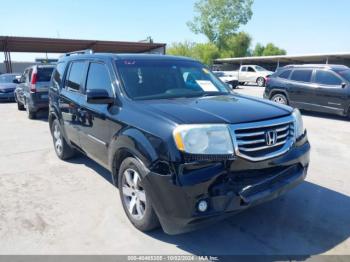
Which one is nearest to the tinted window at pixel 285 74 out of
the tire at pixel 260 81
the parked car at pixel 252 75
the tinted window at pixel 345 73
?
the tinted window at pixel 345 73

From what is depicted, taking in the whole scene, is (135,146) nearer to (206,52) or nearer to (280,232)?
(280,232)

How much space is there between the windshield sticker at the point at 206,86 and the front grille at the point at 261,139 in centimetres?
132

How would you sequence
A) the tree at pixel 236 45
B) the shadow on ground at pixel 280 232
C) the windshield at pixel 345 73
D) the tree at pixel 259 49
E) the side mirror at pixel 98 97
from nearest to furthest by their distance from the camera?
1. the shadow on ground at pixel 280 232
2. the side mirror at pixel 98 97
3. the windshield at pixel 345 73
4. the tree at pixel 236 45
5. the tree at pixel 259 49

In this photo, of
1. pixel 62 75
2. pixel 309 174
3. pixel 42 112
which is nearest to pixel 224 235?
pixel 309 174

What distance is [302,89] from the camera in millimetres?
11141

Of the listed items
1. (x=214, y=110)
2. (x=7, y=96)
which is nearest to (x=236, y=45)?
(x=7, y=96)

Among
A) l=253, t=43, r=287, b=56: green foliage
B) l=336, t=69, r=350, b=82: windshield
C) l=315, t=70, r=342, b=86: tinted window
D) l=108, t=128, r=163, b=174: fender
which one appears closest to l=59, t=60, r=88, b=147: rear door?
l=108, t=128, r=163, b=174: fender

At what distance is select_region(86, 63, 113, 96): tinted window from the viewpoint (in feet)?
13.5

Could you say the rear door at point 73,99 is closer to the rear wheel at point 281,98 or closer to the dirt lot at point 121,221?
the dirt lot at point 121,221

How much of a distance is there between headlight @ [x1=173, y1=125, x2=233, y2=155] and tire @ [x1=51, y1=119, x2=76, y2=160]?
358 centimetres

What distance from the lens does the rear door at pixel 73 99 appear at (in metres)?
4.83

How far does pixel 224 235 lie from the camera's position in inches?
136

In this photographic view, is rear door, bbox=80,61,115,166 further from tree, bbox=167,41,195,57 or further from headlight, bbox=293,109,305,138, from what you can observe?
tree, bbox=167,41,195,57

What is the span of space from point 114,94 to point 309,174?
3391 millimetres
